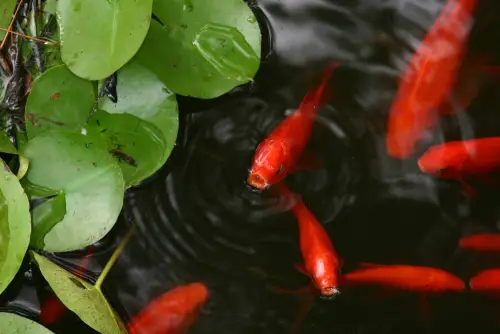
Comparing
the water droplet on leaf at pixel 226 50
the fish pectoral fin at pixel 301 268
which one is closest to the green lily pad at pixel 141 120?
the water droplet on leaf at pixel 226 50

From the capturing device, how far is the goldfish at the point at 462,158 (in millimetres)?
1624

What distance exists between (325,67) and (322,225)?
438mm

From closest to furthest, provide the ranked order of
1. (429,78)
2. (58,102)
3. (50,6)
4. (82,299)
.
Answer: (82,299)
(58,102)
(50,6)
(429,78)

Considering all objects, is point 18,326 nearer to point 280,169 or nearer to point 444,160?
point 280,169

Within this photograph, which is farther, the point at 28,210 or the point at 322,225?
the point at 322,225

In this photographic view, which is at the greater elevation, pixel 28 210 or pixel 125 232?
pixel 28 210

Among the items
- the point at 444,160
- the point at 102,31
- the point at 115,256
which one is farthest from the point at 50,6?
the point at 444,160

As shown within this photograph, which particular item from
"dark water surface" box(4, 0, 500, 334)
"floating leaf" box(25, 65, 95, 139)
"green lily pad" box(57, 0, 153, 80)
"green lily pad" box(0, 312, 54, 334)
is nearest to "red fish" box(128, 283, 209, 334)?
"dark water surface" box(4, 0, 500, 334)

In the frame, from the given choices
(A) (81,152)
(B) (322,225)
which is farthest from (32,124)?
(B) (322,225)

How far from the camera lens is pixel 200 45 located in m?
1.49

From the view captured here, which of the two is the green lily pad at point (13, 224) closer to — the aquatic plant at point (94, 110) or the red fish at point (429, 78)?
the aquatic plant at point (94, 110)

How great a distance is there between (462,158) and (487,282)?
1.07 ft

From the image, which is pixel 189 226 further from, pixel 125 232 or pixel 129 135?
pixel 129 135

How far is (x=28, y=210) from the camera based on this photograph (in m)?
1.38
